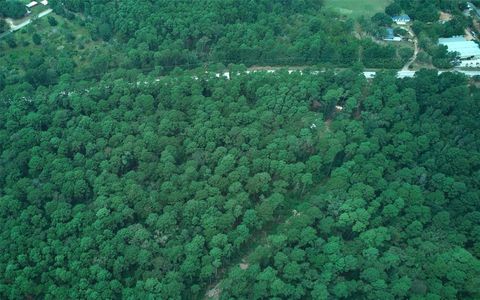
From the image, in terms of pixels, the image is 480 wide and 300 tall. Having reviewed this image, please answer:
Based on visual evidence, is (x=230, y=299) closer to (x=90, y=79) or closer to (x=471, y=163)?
(x=471, y=163)

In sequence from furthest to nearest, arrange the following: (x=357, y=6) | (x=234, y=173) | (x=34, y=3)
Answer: (x=357, y=6), (x=34, y=3), (x=234, y=173)

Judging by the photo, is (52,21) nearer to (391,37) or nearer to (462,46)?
(391,37)

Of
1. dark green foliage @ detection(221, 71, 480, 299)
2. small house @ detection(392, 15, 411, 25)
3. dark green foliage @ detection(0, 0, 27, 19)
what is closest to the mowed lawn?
small house @ detection(392, 15, 411, 25)

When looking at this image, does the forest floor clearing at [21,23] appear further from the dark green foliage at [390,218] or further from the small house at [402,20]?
the small house at [402,20]

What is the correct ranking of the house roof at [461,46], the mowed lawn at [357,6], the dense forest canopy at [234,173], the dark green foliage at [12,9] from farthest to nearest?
the mowed lawn at [357,6]
the dark green foliage at [12,9]
the house roof at [461,46]
the dense forest canopy at [234,173]

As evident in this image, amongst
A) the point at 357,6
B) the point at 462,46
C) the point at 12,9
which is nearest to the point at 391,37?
the point at 462,46

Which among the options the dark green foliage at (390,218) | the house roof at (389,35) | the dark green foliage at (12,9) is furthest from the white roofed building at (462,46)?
the dark green foliage at (12,9)

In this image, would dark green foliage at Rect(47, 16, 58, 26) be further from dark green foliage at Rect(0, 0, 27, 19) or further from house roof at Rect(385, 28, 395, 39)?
house roof at Rect(385, 28, 395, 39)
